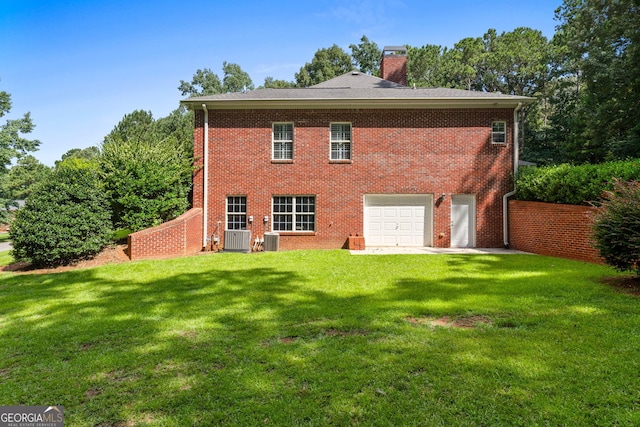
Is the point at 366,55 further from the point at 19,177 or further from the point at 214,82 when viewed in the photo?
the point at 19,177

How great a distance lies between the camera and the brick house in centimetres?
1359

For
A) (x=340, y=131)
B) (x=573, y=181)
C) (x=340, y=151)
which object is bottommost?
(x=573, y=181)

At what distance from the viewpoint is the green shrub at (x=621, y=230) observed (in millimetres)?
6145

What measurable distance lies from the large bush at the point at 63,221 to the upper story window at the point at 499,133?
14.8 metres

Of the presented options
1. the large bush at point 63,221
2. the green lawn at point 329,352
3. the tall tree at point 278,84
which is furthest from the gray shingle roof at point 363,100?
the tall tree at point 278,84

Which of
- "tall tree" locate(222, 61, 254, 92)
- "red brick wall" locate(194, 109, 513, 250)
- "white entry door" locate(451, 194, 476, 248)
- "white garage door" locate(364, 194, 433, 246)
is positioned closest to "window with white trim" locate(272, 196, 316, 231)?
"red brick wall" locate(194, 109, 513, 250)

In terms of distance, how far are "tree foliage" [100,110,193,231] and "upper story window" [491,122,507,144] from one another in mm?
12523

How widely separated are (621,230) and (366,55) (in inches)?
1671

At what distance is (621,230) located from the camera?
20.7 feet

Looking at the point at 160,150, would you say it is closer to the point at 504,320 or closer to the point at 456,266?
the point at 456,266

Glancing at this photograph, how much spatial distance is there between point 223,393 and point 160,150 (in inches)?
504

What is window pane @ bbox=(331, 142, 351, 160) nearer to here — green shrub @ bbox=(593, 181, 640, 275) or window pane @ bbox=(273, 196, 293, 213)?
window pane @ bbox=(273, 196, 293, 213)

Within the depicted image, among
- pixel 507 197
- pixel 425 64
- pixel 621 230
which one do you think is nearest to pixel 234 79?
pixel 425 64

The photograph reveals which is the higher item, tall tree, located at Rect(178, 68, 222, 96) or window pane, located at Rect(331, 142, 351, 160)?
tall tree, located at Rect(178, 68, 222, 96)
